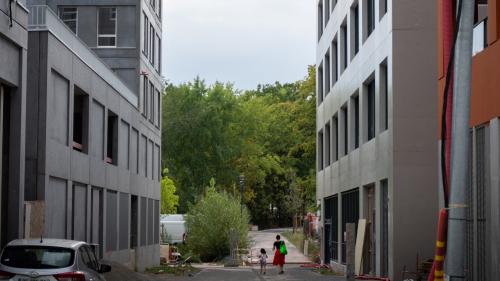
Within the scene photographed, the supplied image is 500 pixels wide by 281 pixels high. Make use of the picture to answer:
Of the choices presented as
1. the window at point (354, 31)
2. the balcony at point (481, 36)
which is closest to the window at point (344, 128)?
the window at point (354, 31)

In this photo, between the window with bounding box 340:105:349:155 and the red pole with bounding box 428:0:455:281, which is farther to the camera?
the window with bounding box 340:105:349:155

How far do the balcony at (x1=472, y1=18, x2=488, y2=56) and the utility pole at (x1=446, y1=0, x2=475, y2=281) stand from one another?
807cm

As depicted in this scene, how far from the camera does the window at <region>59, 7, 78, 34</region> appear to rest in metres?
45.3

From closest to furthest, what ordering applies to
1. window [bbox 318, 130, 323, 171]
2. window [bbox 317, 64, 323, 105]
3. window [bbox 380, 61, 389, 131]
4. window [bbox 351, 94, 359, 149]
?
window [bbox 380, 61, 389, 131]
window [bbox 351, 94, 359, 149]
window [bbox 317, 64, 323, 105]
window [bbox 318, 130, 323, 171]

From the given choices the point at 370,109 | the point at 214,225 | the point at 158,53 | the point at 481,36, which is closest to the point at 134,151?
the point at 158,53

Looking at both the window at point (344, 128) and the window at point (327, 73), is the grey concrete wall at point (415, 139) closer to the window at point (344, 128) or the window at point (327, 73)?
the window at point (344, 128)

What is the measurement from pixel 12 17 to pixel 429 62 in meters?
12.4

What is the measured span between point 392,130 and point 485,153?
8.95 meters

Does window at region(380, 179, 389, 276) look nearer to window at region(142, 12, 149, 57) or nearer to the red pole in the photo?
the red pole

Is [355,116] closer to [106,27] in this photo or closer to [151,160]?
[106,27]

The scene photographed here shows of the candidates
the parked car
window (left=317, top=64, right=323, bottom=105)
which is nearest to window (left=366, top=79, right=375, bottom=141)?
window (left=317, top=64, right=323, bottom=105)

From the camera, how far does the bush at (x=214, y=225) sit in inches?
2176

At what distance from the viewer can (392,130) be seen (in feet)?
90.1

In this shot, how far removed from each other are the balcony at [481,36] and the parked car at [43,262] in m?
9.25
